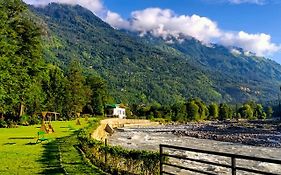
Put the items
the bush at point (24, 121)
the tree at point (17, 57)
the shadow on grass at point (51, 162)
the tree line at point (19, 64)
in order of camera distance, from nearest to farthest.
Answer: the shadow on grass at point (51, 162)
the tree at point (17, 57)
the tree line at point (19, 64)
the bush at point (24, 121)

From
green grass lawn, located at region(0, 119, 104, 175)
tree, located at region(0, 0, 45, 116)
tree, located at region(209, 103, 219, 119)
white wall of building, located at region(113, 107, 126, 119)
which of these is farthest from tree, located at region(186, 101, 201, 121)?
green grass lawn, located at region(0, 119, 104, 175)

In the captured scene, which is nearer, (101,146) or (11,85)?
(101,146)

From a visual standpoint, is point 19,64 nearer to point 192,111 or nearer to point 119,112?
point 119,112

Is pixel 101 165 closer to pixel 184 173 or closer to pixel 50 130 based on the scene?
pixel 184 173

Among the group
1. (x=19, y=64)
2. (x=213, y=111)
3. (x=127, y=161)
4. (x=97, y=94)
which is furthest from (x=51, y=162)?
(x=213, y=111)

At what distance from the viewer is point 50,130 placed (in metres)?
46.8

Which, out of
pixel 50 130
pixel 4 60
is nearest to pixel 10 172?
pixel 50 130

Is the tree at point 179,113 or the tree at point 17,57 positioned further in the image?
the tree at point 179,113

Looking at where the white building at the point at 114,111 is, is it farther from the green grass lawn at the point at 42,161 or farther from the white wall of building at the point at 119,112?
the green grass lawn at the point at 42,161

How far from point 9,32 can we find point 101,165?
127 feet

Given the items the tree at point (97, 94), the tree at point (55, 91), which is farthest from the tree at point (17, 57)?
the tree at point (97, 94)

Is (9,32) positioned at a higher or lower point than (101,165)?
higher

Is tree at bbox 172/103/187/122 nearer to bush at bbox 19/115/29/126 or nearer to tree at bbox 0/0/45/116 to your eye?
tree at bbox 0/0/45/116

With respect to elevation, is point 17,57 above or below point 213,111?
above
